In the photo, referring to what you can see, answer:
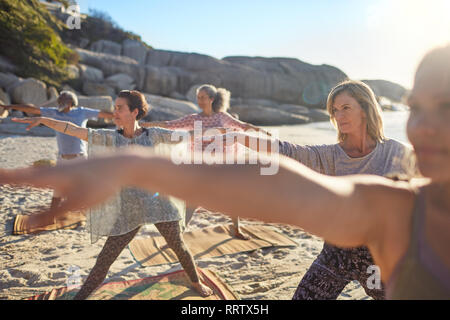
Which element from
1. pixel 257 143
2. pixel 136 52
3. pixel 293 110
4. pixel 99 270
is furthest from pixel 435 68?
pixel 136 52

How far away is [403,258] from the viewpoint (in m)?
0.79

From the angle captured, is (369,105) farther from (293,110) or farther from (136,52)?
(136,52)

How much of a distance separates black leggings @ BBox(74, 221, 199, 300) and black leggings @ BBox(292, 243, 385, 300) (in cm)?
142

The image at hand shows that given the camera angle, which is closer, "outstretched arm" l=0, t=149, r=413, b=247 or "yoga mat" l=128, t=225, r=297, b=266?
"outstretched arm" l=0, t=149, r=413, b=247

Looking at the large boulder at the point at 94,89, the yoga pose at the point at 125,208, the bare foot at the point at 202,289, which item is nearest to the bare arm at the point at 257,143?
the yoga pose at the point at 125,208

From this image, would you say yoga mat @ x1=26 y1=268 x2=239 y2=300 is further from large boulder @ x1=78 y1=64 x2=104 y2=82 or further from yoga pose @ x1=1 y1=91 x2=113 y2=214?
large boulder @ x1=78 y1=64 x2=104 y2=82

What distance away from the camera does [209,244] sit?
455cm

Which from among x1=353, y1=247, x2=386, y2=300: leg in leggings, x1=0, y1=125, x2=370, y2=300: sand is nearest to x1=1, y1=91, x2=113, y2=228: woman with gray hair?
x1=0, y1=125, x2=370, y2=300: sand

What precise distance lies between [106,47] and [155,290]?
118 ft

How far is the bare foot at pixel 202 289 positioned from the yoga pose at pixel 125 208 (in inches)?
11.6

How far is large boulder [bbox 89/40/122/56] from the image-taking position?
34219mm

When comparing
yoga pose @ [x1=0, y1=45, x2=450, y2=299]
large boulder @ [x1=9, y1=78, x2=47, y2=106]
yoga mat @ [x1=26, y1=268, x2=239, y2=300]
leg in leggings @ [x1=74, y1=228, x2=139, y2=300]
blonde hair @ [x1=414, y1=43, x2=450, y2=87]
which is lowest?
yoga mat @ [x1=26, y1=268, x2=239, y2=300]

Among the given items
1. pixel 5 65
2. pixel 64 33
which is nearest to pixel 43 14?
pixel 5 65
